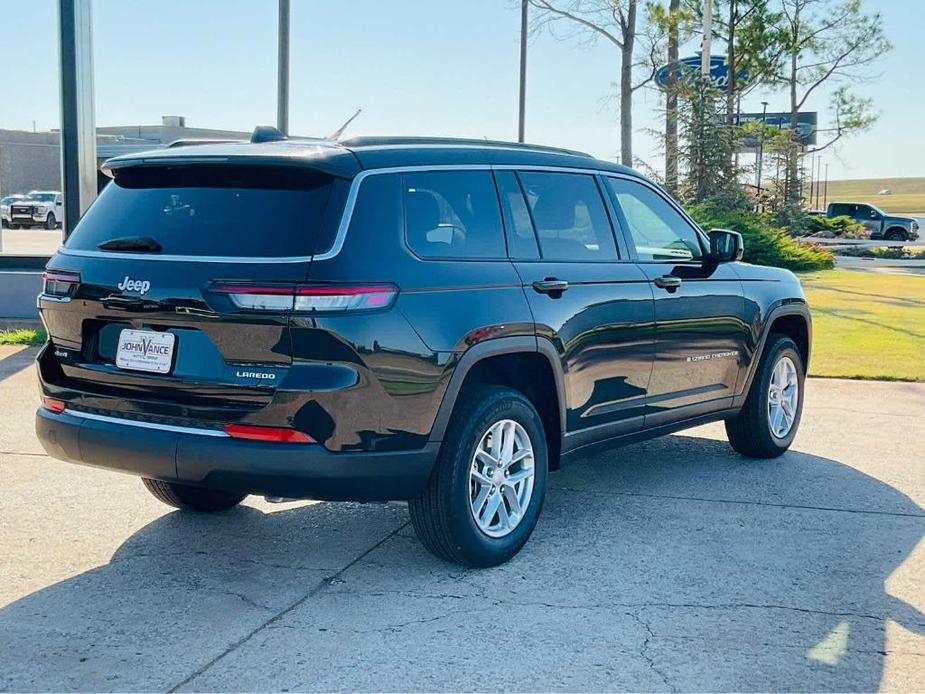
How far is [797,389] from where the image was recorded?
25.5 ft

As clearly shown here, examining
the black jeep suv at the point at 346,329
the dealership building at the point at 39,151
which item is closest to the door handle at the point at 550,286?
the black jeep suv at the point at 346,329

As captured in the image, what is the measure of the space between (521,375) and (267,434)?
4.81 ft

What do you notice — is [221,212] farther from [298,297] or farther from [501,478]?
[501,478]

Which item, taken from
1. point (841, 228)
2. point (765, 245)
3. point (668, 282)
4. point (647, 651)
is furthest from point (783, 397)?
point (841, 228)

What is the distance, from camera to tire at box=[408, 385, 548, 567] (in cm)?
489

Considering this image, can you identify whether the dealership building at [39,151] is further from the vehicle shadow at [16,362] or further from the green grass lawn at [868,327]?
the vehicle shadow at [16,362]

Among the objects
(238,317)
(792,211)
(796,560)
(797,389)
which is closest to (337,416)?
(238,317)

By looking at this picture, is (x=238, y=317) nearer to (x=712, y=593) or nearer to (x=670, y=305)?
(x=712, y=593)

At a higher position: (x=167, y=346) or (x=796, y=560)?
(x=167, y=346)

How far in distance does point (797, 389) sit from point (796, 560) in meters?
2.66

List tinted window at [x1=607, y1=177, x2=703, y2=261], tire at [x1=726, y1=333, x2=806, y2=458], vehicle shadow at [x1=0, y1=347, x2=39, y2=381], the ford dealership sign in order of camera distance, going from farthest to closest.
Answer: the ford dealership sign < vehicle shadow at [x1=0, y1=347, x2=39, y2=381] < tire at [x1=726, y1=333, x2=806, y2=458] < tinted window at [x1=607, y1=177, x2=703, y2=261]

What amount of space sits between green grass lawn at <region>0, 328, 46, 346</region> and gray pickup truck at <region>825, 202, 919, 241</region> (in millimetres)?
45165

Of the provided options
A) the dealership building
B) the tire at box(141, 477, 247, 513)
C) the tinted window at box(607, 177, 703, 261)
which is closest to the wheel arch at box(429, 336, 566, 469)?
the tinted window at box(607, 177, 703, 261)

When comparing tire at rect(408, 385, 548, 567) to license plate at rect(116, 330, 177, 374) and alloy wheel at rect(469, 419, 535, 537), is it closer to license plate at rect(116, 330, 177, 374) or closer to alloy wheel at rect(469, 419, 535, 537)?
alloy wheel at rect(469, 419, 535, 537)
